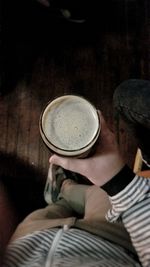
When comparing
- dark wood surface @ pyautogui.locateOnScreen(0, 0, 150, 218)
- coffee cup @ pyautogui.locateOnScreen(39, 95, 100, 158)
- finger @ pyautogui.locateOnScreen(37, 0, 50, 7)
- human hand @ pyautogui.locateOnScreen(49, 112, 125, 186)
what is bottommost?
dark wood surface @ pyautogui.locateOnScreen(0, 0, 150, 218)

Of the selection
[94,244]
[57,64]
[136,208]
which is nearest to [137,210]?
[136,208]

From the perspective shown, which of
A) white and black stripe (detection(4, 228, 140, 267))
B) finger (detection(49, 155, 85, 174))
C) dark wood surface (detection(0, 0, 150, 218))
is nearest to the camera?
white and black stripe (detection(4, 228, 140, 267))

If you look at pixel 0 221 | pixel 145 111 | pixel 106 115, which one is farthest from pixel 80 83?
pixel 0 221

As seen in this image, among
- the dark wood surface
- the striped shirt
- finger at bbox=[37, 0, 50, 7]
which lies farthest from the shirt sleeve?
finger at bbox=[37, 0, 50, 7]

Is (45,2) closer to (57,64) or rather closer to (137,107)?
(57,64)

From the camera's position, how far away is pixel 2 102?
4.37 feet

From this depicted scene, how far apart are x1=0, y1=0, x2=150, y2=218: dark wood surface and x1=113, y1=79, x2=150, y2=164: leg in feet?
1.23

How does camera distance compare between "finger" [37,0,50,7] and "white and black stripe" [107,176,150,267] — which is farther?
"finger" [37,0,50,7]

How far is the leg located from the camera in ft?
2.71

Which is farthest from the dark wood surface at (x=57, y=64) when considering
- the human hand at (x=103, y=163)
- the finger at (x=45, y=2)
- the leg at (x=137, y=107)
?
the human hand at (x=103, y=163)

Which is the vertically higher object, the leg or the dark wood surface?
the leg

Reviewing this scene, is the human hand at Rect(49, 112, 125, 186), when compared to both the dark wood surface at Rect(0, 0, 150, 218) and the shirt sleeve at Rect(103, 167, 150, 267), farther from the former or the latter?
the dark wood surface at Rect(0, 0, 150, 218)

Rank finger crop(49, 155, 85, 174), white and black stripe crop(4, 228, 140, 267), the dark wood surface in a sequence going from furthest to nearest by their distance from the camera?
the dark wood surface, finger crop(49, 155, 85, 174), white and black stripe crop(4, 228, 140, 267)

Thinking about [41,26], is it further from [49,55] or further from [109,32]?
[109,32]
